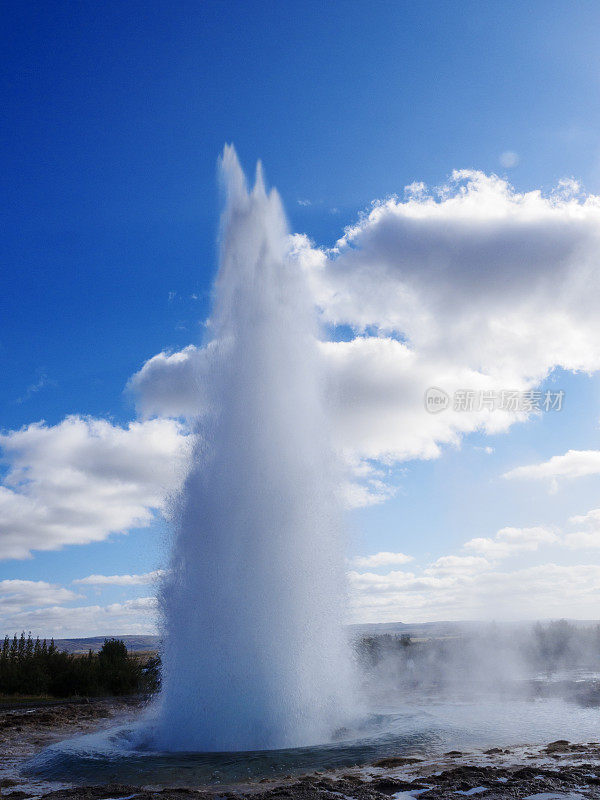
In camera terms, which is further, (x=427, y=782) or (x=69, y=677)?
(x=69, y=677)

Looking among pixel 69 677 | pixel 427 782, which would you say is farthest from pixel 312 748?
pixel 69 677

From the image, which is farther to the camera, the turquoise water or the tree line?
the tree line

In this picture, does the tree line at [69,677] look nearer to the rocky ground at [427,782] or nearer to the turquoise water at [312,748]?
the turquoise water at [312,748]

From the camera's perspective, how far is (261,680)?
16969 millimetres

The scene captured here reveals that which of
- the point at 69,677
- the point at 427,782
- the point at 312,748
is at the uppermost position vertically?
the point at 69,677

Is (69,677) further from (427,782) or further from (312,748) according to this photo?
(427,782)

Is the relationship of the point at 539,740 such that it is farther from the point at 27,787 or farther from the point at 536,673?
the point at 536,673

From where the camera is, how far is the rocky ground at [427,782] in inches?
429

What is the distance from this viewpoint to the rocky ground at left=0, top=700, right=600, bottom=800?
429 inches

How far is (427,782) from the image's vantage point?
11.8 meters

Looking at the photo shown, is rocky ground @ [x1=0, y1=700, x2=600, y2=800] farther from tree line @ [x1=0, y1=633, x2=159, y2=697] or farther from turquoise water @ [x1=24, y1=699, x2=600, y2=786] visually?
tree line @ [x1=0, y1=633, x2=159, y2=697]

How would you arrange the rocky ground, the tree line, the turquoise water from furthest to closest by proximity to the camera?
the tree line < the turquoise water < the rocky ground

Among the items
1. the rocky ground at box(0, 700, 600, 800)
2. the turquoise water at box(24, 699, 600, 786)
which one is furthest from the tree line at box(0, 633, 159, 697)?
the rocky ground at box(0, 700, 600, 800)

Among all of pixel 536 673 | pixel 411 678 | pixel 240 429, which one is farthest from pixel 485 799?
pixel 536 673
